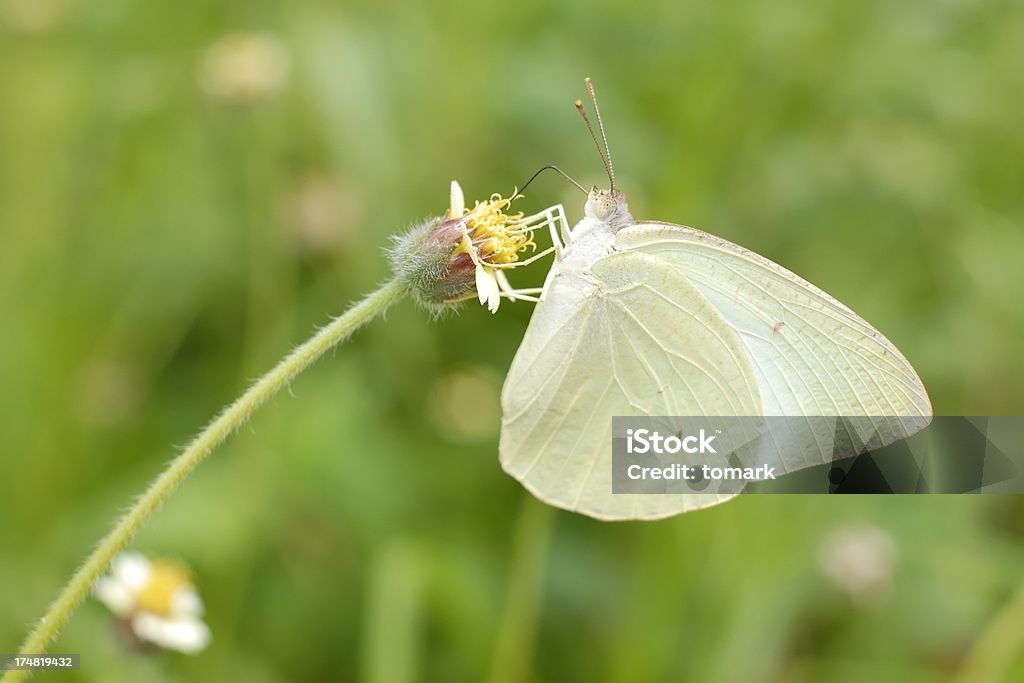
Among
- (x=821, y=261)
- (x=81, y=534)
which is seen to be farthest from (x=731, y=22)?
(x=81, y=534)

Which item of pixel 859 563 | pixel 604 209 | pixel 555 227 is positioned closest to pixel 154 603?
pixel 555 227

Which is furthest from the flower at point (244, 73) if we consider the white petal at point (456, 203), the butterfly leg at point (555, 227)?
the white petal at point (456, 203)

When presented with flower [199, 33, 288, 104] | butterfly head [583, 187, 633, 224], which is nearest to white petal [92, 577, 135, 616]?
butterfly head [583, 187, 633, 224]

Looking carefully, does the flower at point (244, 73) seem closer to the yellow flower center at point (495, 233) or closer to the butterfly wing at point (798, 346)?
the yellow flower center at point (495, 233)

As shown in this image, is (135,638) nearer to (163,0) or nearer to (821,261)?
(821,261)

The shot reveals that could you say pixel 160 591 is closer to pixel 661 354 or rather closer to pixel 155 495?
pixel 155 495

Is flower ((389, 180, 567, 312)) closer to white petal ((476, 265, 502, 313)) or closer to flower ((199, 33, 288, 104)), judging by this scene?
white petal ((476, 265, 502, 313))

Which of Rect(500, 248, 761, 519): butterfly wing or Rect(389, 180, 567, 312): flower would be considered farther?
Rect(500, 248, 761, 519): butterfly wing
